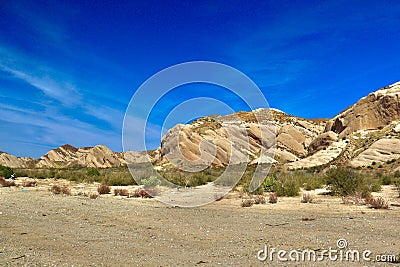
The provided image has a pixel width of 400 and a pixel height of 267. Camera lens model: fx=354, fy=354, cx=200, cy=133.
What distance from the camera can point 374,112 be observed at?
160ft

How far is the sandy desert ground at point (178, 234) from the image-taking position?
5797mm

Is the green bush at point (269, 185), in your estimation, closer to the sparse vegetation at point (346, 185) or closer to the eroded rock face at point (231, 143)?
the sparse vegetation at point (346, 185)

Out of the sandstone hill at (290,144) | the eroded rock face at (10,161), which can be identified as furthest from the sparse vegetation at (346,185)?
the eroded rock face at (10,161)

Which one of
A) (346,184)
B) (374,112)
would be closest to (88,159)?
(374,112)

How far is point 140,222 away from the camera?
384 inches

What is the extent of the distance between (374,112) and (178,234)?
1885 inches

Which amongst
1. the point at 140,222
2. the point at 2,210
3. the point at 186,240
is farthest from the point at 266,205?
the point at 2,210

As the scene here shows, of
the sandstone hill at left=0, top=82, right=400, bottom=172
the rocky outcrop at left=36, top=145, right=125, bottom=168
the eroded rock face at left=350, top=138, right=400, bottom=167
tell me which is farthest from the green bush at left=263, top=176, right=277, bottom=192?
the rocky outcrop at left=36, top=145, right=125, bottom=168

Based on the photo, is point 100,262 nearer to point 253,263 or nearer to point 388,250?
point 253,263

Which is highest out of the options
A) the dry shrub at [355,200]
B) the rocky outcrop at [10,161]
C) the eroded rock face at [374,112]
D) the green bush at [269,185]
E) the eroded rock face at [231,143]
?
the eroded rock face at [374,112]

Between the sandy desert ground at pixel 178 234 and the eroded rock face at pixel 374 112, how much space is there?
39.8 meters

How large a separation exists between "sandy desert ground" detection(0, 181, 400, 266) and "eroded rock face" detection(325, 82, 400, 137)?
3982 centimetres

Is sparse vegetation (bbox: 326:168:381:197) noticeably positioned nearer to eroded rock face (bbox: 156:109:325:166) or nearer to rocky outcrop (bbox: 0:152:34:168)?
eroded rock face (bbox: 156:109:325:166)

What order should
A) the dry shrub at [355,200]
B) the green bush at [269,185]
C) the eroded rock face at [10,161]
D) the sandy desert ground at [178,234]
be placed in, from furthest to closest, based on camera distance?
the eroded rock face at [10,161] < the green bush at [269,185] < the dry shrub at [355,200] < the sandy desert ground at [178,234]
